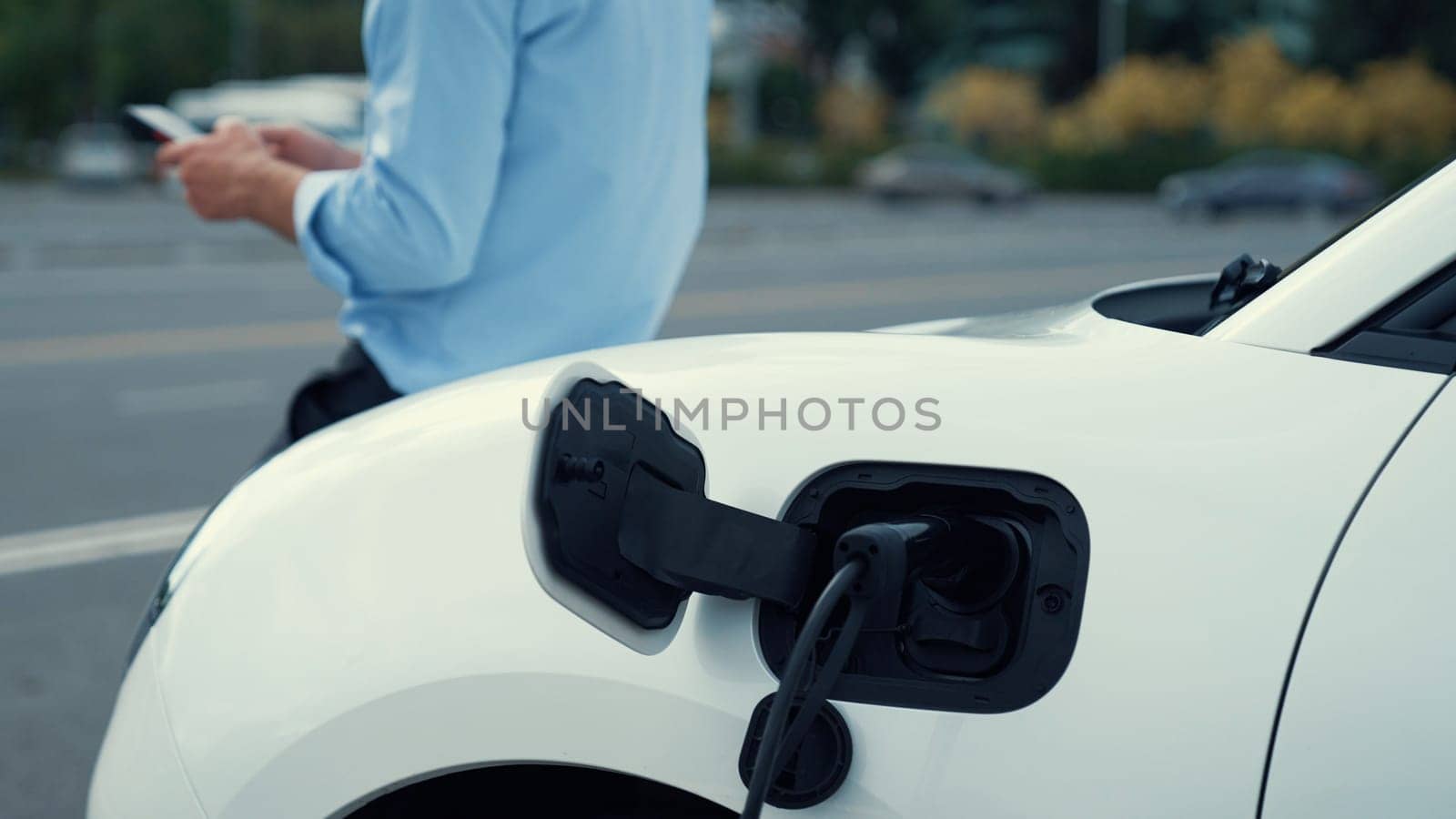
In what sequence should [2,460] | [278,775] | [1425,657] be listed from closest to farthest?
[1425,657] → [278,775] → [2,460]

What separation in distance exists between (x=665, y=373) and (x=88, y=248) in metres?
16.9

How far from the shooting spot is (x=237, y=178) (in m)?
2.11

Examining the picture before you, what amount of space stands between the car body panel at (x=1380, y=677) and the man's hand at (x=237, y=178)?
144 cm

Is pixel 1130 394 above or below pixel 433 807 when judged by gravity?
above

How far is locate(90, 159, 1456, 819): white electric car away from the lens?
1123mm

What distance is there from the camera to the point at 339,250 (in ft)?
6.49

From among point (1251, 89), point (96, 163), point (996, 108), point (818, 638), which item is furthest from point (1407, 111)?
point (818, 638)

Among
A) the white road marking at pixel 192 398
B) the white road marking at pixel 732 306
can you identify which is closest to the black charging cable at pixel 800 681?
the white road marking at pixel 192 398

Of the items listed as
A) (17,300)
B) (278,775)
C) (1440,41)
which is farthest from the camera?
(1440,41)

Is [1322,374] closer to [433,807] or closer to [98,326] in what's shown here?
[433,807]

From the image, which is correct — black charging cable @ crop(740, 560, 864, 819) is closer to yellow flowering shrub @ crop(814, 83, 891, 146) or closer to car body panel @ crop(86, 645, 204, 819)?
car body panel @ crop(86, 645, 204, 819)

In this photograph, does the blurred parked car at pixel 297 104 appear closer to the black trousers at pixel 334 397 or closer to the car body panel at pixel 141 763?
the black trousers at pixel 334 397

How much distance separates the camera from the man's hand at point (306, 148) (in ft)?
7.97

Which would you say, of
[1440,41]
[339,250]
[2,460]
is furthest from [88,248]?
[1440,41]
